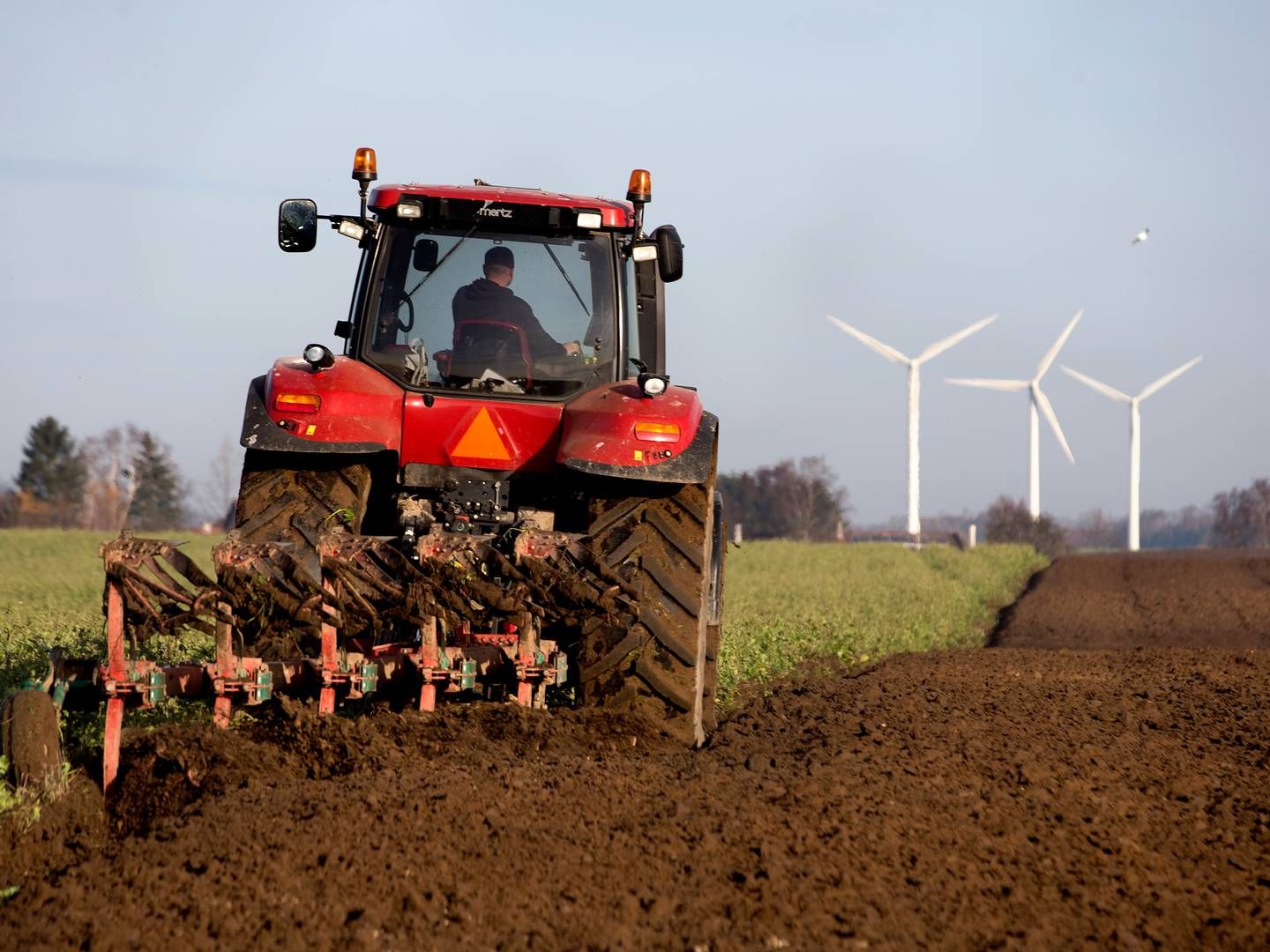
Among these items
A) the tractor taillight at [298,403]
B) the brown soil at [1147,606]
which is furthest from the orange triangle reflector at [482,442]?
the brown soil at [1147,606]

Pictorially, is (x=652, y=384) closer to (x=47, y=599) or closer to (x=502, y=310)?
(x=502, y=310)

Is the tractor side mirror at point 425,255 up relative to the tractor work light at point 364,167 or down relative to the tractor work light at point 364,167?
down

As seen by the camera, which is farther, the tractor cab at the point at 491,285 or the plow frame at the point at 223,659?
the tractor cab at the point at 491,285

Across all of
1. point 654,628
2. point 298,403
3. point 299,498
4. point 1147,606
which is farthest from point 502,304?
point 1147,606

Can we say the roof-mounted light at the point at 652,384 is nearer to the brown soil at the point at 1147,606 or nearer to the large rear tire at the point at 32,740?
the large rear tire at the point at 32,740

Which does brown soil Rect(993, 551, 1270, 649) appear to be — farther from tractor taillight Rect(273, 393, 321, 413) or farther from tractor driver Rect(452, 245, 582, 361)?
tractor taillight Rect(273, 393, 321, 413)

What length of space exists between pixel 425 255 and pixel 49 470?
77.9 meters

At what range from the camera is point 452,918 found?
13.6ft

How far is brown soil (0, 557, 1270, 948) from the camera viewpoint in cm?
412

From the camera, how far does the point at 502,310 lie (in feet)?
25.4

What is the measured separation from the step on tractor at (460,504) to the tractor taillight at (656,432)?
13 millimetres

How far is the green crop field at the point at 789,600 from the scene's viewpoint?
38.0 feet

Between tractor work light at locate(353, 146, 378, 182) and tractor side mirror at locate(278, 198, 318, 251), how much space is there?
44 centimetres

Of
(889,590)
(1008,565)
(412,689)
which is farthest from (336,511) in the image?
(1008,565)
